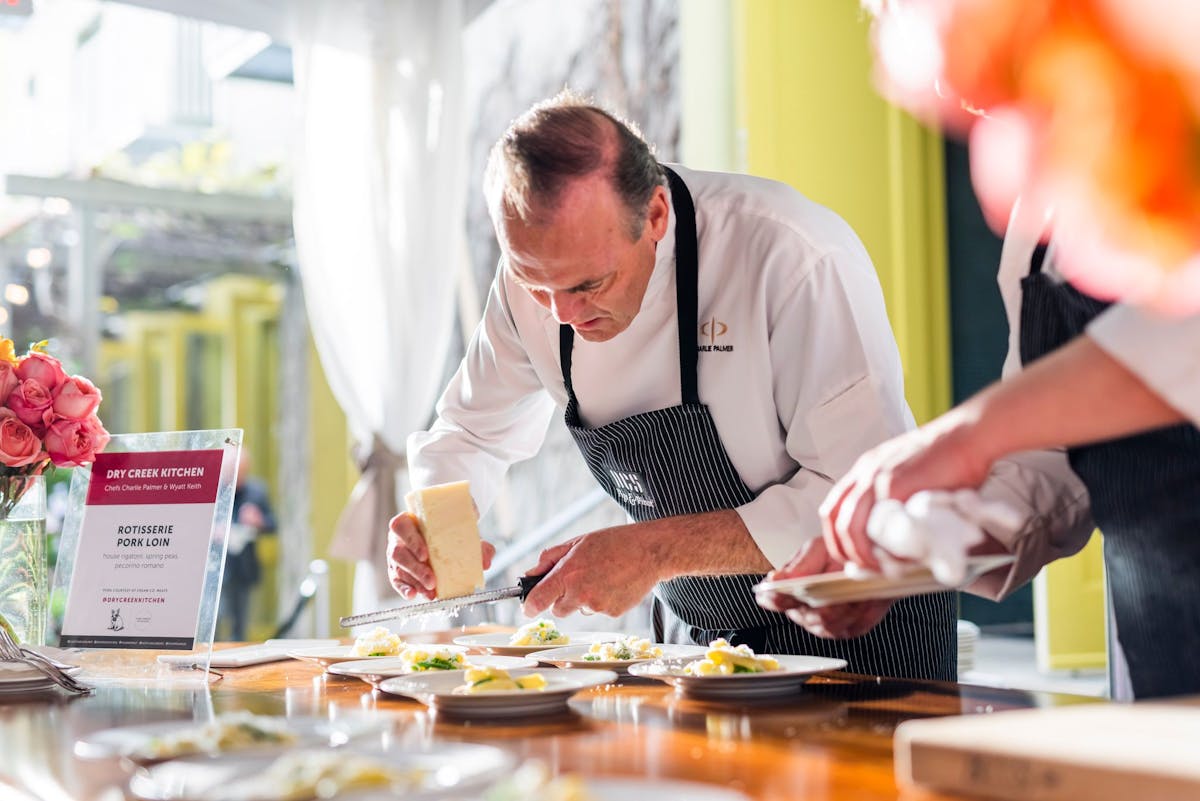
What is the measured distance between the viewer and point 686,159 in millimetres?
4980

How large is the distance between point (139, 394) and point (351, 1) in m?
2.90

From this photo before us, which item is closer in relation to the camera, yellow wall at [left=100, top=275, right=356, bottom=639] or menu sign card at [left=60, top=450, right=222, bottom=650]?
menu sign card at [left=60, top=450, right=222, bottom=650]

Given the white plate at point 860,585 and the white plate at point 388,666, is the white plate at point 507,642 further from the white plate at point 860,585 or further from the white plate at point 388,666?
the white plate at point 860,585

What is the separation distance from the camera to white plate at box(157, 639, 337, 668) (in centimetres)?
188

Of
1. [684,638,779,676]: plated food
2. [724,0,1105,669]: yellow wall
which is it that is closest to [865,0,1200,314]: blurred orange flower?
[684,638,779,676]: plated food

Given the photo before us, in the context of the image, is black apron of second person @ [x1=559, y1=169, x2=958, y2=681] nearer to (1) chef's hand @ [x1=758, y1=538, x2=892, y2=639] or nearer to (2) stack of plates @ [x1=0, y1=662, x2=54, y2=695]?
(1) chef's hand @ [x1=758, y1=538, x2=892, y2=639]

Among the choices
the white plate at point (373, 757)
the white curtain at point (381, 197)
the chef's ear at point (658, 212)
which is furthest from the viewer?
the white curtain at point (381, 197)

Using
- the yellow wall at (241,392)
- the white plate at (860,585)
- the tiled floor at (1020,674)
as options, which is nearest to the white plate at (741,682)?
the white plate at (860,585)

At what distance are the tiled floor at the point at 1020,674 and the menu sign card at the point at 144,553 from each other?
2813 millimetres

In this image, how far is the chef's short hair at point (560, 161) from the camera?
1814mm

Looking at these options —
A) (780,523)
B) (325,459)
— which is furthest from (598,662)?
(325,459)

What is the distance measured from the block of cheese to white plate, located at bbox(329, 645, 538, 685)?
118 mm

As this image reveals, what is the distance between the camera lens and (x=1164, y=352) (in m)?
1.03

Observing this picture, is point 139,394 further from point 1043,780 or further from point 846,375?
point 1043,780
